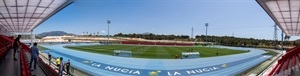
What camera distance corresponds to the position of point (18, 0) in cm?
1647

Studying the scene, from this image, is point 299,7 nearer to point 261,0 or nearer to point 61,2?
point 261,0

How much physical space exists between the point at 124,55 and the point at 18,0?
29211 mm

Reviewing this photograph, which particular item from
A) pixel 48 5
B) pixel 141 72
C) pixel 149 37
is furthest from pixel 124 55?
pixel 149 37

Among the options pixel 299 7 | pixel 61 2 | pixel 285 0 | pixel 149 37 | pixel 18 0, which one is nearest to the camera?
pixel 285 0

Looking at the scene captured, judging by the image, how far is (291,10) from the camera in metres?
14.2

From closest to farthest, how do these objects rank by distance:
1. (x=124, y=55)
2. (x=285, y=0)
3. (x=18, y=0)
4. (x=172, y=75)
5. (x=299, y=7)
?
(x=285, y=0)
(x=299, y=7)
(x=18, y=0)
(x=172, y=75)
(x=124, y=55)

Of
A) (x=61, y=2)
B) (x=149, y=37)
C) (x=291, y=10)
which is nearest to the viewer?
(x=291, y=10)

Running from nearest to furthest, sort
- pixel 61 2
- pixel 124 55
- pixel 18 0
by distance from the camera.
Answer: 1. pixel 18 0
2. pixel 61 2
3. pixel 124 55

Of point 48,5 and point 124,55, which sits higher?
point 48,5

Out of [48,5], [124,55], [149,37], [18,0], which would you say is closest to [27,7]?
[48,5]

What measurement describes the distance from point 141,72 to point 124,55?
55.1 feet

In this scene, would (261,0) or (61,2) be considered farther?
(61,2)

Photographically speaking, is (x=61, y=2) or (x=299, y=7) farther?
(x=61, y=2)

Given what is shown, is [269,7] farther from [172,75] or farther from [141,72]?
[141,72]
